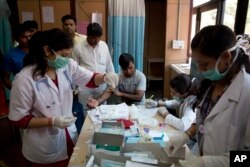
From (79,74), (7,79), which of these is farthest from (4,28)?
(79,74)

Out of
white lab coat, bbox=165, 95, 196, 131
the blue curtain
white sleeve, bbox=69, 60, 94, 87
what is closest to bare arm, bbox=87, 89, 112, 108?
white sleeve, bbox=69, 60, 94, 87

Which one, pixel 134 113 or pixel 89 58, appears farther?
pixel 89 58

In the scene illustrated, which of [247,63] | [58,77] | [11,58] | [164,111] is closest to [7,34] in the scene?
[11,58]

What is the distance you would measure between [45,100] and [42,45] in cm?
32

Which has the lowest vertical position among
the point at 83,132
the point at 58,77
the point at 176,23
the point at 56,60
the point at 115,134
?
the point at 83,132

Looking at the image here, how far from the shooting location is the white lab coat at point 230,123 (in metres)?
0.89

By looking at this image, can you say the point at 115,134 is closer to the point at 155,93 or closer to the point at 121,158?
the point at 121,158

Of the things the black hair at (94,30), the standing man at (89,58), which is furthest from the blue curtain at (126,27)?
the black hair at (94,30)

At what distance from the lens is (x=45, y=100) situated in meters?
1.34

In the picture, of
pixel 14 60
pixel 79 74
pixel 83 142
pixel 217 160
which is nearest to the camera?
pixel 217 160

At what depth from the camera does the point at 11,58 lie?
7.22 feet

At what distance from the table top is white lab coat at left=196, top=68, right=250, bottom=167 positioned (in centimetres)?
63

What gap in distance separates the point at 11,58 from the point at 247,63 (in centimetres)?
202

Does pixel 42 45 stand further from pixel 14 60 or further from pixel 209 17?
pixel 209 17
